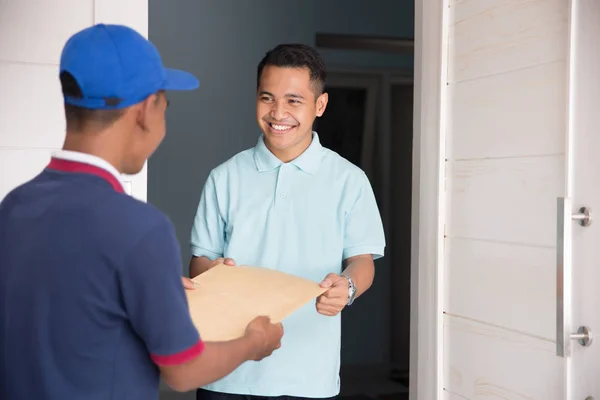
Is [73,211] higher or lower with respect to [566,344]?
higher

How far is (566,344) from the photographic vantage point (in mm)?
1854

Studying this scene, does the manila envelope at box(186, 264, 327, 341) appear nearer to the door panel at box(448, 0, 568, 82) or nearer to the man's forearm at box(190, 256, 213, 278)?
the man's forearm at box(190, 256, 213, 278)

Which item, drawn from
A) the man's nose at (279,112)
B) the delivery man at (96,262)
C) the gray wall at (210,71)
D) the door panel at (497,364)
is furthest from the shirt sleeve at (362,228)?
the gray wall at (210,71)

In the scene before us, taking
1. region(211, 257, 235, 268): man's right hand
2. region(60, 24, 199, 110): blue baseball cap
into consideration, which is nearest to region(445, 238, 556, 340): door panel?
region(211, 257, 235, 268): man's right hand

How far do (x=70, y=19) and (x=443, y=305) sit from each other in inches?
57.2

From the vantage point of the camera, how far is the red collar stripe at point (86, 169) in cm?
108

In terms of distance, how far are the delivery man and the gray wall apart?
13.7 feet

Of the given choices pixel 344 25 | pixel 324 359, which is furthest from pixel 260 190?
pixel 344 25

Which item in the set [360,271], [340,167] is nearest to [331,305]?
[360,271]

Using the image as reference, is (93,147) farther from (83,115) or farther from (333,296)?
(333,296)

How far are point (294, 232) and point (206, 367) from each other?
744mm

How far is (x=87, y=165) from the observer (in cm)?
108

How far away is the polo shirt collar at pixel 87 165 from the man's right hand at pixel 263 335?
365 millimetres

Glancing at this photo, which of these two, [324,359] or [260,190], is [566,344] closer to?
[324,359]
